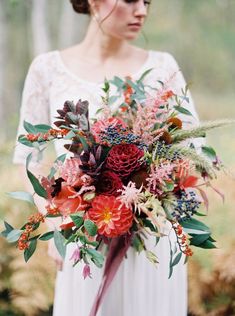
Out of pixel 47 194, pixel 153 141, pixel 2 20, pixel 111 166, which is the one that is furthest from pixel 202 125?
pixel 2 20

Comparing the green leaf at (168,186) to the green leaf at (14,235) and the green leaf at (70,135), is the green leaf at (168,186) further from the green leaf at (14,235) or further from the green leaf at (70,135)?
the green leaf at (14,235)

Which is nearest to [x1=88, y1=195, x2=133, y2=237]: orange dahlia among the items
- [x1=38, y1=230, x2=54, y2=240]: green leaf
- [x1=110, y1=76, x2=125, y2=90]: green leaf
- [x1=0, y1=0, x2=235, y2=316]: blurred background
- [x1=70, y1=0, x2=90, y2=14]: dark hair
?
[x1=38, y1=230, x2=54, y2=240]: green leaf

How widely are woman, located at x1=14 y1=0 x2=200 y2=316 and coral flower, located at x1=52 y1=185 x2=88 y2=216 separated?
0.96 ft

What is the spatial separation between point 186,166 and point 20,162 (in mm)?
666

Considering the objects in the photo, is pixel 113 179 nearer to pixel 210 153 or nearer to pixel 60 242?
pixel 60 242

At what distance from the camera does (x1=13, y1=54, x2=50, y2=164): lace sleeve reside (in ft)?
6.31

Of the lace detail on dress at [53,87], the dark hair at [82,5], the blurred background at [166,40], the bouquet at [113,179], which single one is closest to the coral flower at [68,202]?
the bouquet at [113,179]

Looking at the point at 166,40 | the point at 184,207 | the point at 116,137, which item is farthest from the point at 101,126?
the point at 166,40

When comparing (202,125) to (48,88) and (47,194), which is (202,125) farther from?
(48,88)

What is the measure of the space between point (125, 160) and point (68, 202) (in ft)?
0.54

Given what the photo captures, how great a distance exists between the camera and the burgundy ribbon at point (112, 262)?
1.58 meters

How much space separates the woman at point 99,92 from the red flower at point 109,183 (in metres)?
0.26

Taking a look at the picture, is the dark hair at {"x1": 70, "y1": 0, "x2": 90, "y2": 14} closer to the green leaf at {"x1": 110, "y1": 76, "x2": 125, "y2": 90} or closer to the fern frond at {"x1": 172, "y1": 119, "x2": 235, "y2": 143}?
the green leaf at {"x1": 110, "y1": 76, "x2": 125, "y2": 90}

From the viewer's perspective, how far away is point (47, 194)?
147 cm
